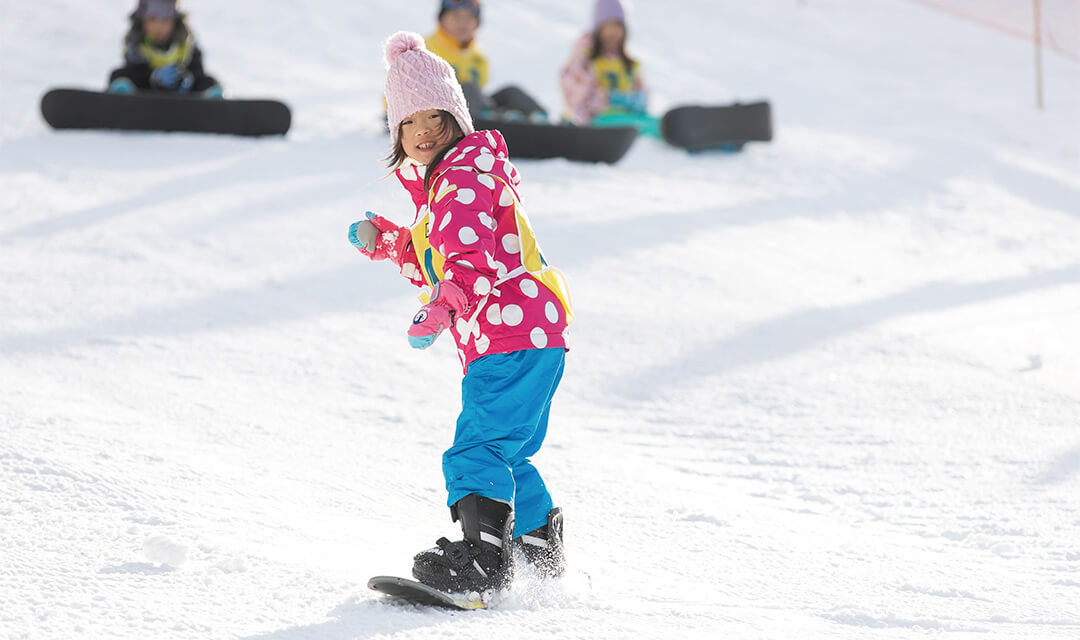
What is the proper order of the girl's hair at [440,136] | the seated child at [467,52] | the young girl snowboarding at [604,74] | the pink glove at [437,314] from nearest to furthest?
the pink glove at [437,314] → the girl's hair at [440,136] → the seated child at [467,52] → the young girl snowboarding at [604,74]

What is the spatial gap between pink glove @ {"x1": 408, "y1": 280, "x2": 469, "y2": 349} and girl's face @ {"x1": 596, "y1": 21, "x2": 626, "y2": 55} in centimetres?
624

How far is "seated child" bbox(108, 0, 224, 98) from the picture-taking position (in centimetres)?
719

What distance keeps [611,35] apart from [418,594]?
21.3 feet

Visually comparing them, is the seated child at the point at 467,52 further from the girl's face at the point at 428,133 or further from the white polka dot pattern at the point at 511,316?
the white polka dot pattern at the point at 511,316

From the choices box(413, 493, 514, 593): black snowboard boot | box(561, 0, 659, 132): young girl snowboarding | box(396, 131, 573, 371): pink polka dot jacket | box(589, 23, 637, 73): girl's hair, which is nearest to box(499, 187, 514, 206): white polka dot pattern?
box(396, 131, 573, 371): pink polka dot jacket

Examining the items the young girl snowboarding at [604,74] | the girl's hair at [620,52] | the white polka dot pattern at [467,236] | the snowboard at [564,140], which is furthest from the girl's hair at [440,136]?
the girl's hair at [620,52]

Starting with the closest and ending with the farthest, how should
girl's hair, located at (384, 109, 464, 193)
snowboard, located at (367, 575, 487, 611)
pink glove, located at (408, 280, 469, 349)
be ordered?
pink glove, located at (408, 280, 469, 349)
snowboard, located at (367, 575, 487, 611)
girl's hair, located at (384, 109, 464, 193)

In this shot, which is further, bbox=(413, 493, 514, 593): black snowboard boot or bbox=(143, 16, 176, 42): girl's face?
bbox=(143, 16, 176, 42): girl's face

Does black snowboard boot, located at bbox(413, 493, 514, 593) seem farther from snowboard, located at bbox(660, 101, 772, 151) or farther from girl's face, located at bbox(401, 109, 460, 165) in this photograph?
snowboard, located at bbox(660, 101, 772, 151)

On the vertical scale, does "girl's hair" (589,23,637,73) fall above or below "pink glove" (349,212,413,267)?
below

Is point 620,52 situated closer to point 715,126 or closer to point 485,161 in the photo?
point 715,126

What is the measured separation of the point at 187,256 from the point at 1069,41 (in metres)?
8.68

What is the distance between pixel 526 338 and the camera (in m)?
2.36

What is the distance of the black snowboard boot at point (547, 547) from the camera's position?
2.53 m
